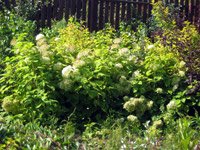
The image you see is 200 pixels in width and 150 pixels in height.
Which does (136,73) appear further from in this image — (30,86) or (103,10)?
(103,10)

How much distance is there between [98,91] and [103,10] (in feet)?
16.8

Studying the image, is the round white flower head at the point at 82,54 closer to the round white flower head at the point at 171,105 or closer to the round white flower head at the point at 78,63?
the round white flower head at the point at 78,63

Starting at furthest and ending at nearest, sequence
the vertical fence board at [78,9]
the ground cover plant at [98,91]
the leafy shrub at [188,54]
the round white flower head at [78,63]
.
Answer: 1. the vertical fence board at [78,9]
2. the leafy shrub at [188,54]
3. the round white flower head at [78,63]
4. the ground cover plant at [98,91]

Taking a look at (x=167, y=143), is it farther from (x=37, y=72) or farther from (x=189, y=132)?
(x=37, y=72)

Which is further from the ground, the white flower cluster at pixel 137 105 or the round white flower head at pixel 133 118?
the white flower cluster at pixel 137 105

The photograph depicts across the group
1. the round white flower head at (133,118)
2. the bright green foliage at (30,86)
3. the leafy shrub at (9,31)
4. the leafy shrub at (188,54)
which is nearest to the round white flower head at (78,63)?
the bright green foliage at (30,86)

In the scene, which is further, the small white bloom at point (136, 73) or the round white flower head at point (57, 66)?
the small white bloom at point (136, 73)

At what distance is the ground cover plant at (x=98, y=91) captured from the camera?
565 centimetres

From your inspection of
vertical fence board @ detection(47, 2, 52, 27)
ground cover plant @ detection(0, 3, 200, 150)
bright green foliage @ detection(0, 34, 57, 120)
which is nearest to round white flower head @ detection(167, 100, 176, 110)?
ground cover plant @ detection(0, 3, 200, 150)

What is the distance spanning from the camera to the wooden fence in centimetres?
1070

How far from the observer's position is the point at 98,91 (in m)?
5.97

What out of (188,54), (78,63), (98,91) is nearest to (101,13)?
(188,54)

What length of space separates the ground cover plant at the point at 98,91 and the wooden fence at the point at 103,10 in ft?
13.0

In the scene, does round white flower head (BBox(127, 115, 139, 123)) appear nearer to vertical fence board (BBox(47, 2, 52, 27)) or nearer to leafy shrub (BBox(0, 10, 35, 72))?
leafy shrub (BBox(0, 10, 35, 72))
